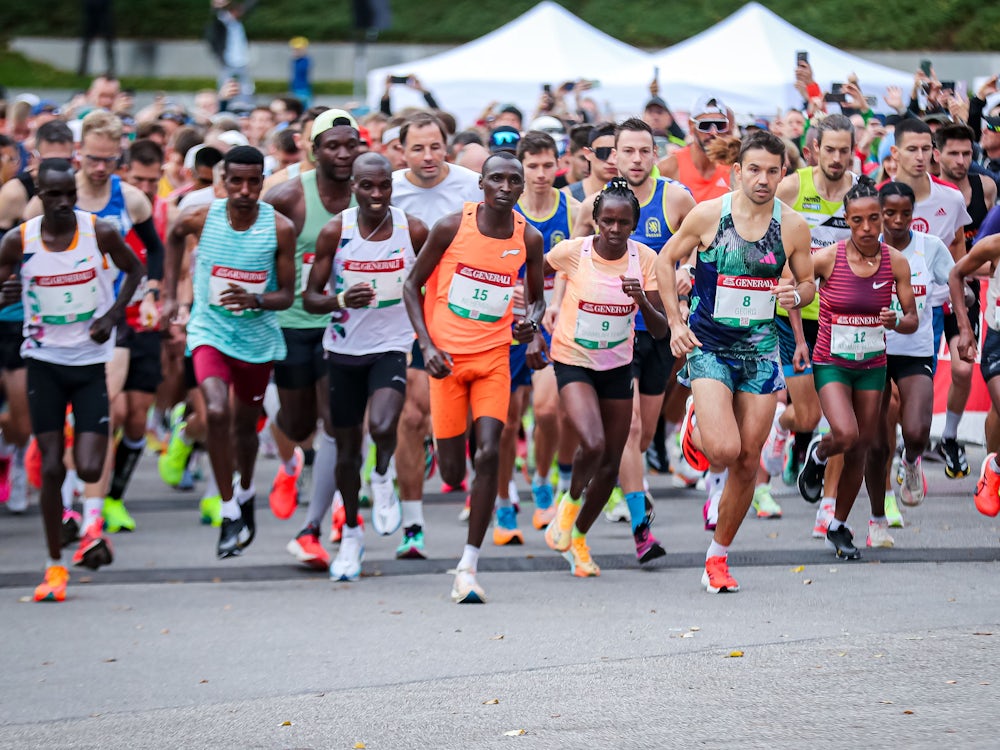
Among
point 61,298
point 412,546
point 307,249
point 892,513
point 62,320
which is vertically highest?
point 307,249

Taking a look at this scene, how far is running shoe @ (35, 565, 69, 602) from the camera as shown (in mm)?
8477

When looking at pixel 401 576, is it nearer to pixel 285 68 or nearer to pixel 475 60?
pixel 475 60

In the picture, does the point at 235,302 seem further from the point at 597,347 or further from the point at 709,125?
the point at 709,125

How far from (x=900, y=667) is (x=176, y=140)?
8725 millimetres

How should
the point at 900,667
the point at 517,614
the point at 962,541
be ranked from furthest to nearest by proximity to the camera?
the point at 962,541, the point at 517,614, the point at 900,667

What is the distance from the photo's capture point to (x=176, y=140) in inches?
535

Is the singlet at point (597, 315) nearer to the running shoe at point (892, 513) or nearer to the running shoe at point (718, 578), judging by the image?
the running shoe at point (718, 578)

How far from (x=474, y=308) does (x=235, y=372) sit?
4.56 feet

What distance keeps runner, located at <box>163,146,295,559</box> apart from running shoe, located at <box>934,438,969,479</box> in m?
4.40

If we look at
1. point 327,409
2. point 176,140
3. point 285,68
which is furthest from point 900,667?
point 285,68

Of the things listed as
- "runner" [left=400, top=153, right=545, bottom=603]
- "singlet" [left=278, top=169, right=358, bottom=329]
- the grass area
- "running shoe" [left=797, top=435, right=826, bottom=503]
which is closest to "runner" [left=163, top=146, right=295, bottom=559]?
"singlet" [left=278, top=169, right=358, bottom=329]

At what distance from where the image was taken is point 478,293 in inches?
339

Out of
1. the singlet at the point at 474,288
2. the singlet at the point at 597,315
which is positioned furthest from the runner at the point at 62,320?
the singlet at the point at 597,315

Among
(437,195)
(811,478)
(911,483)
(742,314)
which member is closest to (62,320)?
(437,195)
